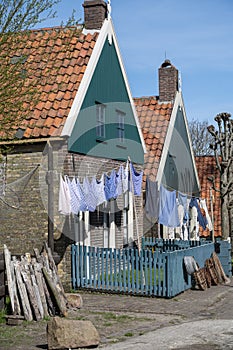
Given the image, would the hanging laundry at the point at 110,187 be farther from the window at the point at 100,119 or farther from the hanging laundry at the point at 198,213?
the hanging laundry at the point at 198,213

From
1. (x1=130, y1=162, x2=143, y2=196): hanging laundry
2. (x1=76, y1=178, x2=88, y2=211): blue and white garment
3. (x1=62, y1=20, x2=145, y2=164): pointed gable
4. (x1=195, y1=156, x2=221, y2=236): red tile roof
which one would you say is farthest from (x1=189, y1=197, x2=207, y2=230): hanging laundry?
(x1=76, y1=178, x2=88, y2=211): blue and white garment

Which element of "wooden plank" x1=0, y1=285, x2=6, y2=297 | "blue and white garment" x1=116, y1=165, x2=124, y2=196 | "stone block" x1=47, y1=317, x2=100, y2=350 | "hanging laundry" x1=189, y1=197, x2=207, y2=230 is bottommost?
"stone block" x1=47, y1=317, x2=100, y2=350

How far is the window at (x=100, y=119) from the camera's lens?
1781cm

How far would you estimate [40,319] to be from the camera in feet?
37.4

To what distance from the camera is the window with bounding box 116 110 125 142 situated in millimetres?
19672

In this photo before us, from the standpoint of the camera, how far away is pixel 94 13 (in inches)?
728

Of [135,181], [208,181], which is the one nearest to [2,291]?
[135,181]

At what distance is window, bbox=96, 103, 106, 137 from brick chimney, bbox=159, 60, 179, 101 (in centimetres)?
903

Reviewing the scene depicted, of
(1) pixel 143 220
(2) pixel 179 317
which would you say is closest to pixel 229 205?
(1) pixel 143 220

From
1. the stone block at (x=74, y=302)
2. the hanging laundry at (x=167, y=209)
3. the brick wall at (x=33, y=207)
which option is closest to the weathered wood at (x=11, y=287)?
the stone block at (x=74, y=302)

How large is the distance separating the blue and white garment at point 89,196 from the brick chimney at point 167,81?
12729 mm

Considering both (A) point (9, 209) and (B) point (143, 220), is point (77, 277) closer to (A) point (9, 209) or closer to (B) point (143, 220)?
(A) point (9, 209)

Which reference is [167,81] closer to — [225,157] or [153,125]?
[153,125]

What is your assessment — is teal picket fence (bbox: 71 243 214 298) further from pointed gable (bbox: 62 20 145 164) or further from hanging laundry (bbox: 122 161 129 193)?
pointed gable (bbox: 62 20 145 164)
